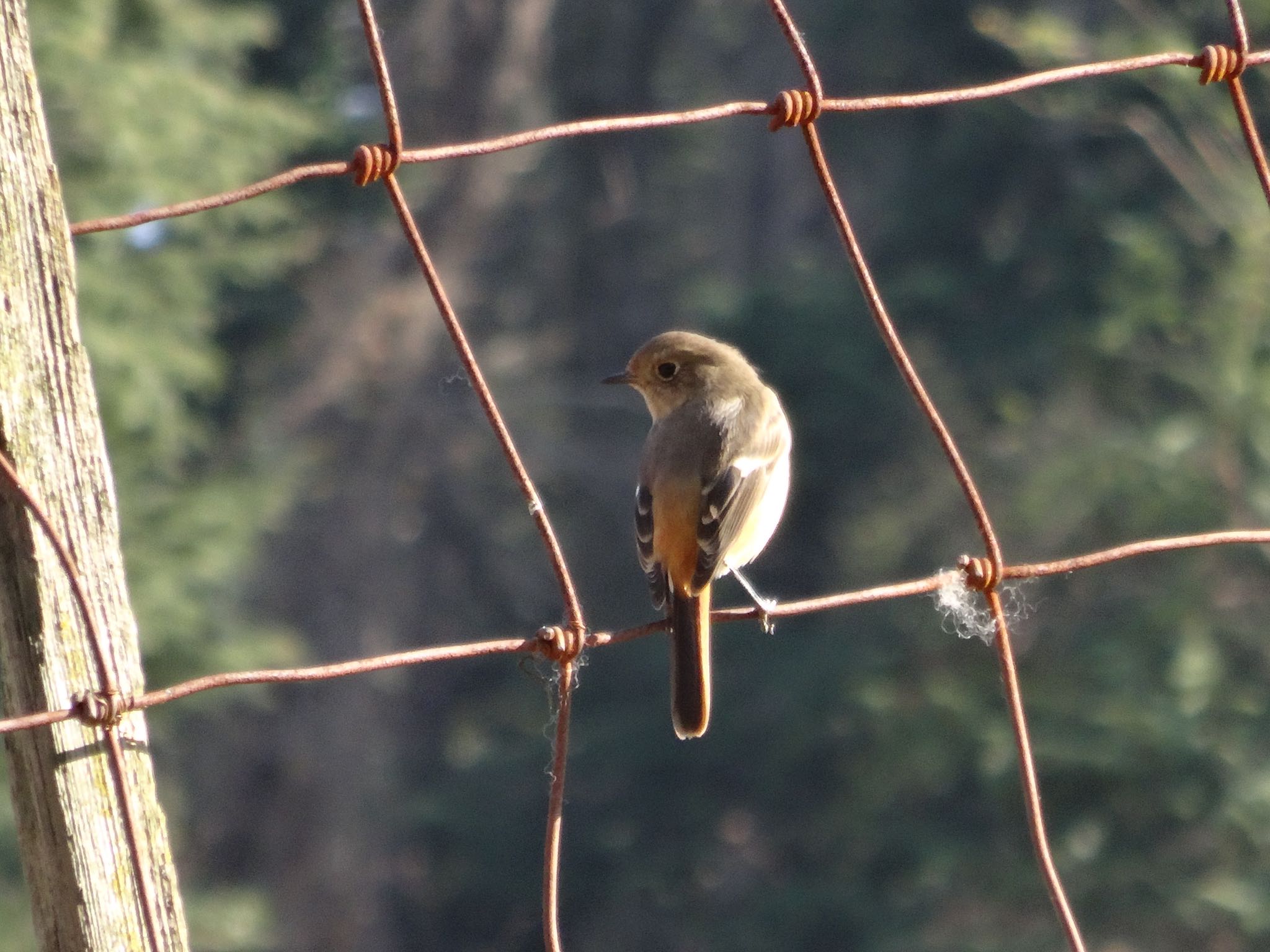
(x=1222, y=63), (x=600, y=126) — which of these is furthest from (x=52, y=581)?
(x=1222, y=63)

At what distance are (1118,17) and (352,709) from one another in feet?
32.2

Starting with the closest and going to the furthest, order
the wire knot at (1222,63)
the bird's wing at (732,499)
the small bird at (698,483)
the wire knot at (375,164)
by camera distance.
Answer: the wire knot at (375,164)
the wire knot at (1222,63)
the small bird at (698,483)
the bird's wing at (732,499)

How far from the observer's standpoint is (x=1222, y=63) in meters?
2.99

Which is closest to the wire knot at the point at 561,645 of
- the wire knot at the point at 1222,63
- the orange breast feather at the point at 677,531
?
the wire knot at the point at 1222,63

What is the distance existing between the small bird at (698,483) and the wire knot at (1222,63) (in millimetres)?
1472

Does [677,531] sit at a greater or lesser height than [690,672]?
greater

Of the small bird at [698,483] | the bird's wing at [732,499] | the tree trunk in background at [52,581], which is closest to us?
the tree trunk in background at [52,581]

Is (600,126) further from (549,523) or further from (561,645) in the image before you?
(561,645)

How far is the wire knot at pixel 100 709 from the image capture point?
202 cm

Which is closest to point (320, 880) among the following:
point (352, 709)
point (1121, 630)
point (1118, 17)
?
point (352, 709)

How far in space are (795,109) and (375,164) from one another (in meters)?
0.65

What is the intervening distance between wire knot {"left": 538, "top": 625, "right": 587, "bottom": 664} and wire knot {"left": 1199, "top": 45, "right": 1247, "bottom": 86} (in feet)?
4.54

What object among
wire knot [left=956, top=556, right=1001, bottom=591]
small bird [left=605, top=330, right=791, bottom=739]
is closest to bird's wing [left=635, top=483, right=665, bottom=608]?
small bird [left=605, top=330, right=791, bottom=739]

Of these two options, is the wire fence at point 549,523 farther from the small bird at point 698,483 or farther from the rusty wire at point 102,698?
the small bird at point 698,483
